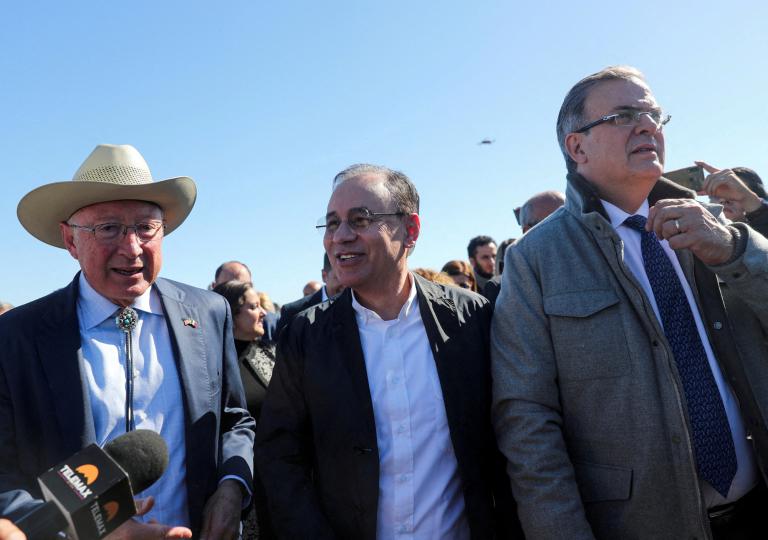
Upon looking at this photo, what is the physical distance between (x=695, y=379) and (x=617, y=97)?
4.02ft

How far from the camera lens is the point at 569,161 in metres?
2.77

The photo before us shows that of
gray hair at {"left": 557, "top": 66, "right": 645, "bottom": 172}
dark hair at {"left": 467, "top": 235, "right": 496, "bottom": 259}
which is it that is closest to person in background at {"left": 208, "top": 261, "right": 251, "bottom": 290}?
dark hair at {"left": 467, "top": 235, "right": 496, "bottom": 259}

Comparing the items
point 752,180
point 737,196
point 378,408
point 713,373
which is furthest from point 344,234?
point 752,180

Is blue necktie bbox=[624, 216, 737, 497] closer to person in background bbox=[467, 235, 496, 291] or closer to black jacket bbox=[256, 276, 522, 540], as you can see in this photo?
black jacket bbox=[256, 276, 522, 540]

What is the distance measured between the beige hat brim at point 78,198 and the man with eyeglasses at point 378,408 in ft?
2.75

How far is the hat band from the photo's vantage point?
8.95 ft

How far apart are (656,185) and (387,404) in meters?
1.60

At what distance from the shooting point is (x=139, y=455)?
180 cm

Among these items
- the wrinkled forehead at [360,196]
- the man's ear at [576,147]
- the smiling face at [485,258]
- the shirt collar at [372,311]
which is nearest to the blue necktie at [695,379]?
the man's ear at [576,147]

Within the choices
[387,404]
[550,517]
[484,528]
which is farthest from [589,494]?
[387,404]

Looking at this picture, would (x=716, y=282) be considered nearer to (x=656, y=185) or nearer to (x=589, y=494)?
(x=656, y=185)

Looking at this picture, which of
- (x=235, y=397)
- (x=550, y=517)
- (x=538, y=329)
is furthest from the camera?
(x=235, y=397)

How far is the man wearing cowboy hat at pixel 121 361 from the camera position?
2.37 meters

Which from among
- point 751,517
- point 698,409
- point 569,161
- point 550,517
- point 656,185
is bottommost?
point 751,517
